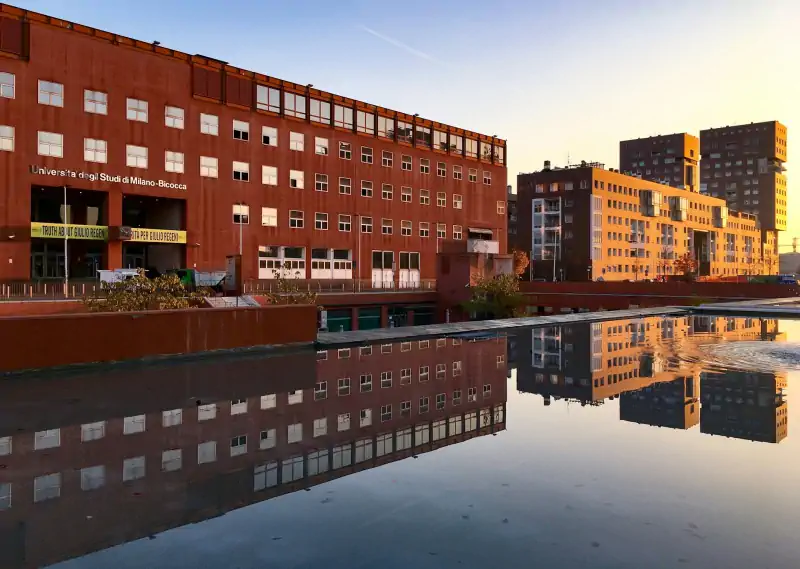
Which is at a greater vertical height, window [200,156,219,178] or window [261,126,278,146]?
window [261,126,278,146]

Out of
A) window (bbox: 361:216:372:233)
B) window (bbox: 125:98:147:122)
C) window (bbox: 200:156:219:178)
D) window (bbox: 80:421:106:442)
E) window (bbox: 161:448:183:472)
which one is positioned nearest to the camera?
window (bbox: 161:448:183:472)

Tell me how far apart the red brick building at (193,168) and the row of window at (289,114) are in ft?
0.42

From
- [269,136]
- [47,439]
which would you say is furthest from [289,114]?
[47,439]

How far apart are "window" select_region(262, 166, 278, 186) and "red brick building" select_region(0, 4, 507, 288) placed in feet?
0.41

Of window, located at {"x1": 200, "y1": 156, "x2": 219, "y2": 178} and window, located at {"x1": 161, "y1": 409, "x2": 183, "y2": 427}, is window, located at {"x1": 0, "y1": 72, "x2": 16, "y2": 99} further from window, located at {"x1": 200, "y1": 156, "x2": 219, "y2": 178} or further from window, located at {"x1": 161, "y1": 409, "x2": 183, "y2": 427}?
window, located at {"x1": 161, "y1": 409, "x2": 183, "y2": 427}

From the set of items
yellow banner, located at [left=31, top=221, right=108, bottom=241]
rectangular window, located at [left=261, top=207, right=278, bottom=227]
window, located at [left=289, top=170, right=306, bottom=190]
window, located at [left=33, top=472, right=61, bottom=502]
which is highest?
window, located at [left=289, top=170, right=306, bottom=190]

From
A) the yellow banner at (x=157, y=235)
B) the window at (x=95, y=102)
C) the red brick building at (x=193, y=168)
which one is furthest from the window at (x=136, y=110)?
the yellow banner at (x=157, y=235)

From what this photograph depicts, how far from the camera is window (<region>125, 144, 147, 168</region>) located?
46.2 metres

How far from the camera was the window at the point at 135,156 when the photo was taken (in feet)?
152

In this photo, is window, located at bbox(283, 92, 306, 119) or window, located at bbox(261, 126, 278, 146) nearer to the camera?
window, located at bbox(261, 126, 278, 146)

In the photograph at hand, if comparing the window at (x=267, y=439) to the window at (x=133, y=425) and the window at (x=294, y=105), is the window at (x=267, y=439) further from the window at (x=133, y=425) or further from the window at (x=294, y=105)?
the window at (x=294, y=105)

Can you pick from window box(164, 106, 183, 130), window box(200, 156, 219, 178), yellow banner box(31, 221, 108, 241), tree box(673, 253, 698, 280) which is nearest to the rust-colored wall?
yellow banner box(31, 221, 108, 241)

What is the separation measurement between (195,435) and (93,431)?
1.95m

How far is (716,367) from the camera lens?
18.9 meters
